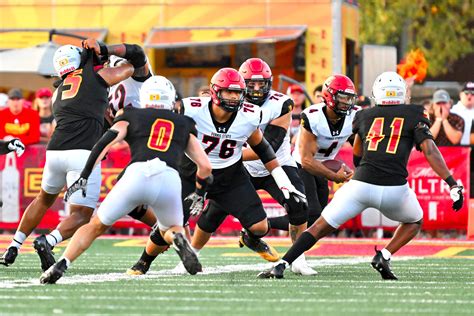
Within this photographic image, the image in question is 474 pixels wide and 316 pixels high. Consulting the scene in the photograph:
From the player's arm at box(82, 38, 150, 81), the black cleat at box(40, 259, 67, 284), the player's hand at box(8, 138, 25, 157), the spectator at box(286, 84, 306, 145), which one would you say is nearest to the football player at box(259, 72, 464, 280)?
the black cleat at box(40, 259, 67, 284)

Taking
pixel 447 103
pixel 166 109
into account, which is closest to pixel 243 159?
pixel 166 109

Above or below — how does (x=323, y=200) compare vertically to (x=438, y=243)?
above

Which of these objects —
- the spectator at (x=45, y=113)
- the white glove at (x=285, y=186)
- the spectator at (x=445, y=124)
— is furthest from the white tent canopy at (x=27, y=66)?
the white glove at (x=285, y=186)

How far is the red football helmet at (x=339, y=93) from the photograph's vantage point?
1182cm

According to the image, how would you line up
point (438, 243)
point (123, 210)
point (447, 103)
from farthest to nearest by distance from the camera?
1. point (447, 103)
2. point (438, 243)
3. point (123, 210)

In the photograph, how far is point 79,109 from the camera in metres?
12.0

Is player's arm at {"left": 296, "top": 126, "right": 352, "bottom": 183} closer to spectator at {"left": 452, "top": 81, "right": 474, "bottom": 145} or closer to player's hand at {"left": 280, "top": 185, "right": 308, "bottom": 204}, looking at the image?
player's hand at {"left": 280, "top": 185, "right": 308, "bottom": 204}

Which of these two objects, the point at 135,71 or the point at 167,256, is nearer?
the point at 135,71

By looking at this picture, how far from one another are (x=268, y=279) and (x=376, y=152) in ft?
4.00

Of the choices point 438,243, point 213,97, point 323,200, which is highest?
point 213,97

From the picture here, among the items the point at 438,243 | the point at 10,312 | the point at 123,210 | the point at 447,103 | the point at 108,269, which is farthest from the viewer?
the point at 447,103

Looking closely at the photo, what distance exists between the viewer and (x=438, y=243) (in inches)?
609

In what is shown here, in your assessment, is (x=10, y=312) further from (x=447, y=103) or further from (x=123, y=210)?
(x=447, y=103)

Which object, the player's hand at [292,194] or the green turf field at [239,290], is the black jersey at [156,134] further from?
the player's hand at [292,194]
